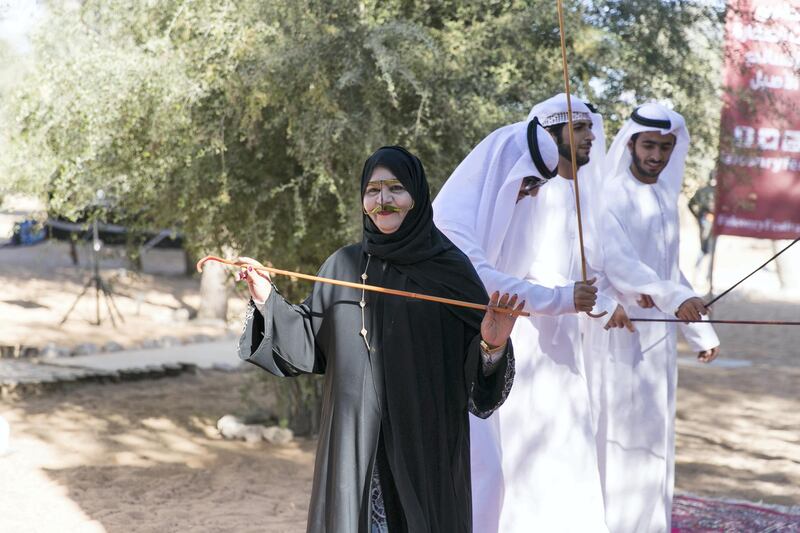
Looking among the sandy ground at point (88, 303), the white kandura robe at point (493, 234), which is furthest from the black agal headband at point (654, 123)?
the sandy ground at point (88, 303)

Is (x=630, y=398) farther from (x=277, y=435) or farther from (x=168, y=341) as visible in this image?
(x=168, y=341)

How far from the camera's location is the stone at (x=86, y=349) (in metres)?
12.3

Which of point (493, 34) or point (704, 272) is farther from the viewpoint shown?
point (704, 272)

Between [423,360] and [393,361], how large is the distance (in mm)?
89

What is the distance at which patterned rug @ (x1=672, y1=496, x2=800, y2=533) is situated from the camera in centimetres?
595

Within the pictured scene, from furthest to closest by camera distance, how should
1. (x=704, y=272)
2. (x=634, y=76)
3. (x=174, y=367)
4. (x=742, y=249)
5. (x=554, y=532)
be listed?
(x=742, y=249)
(x=704, y=272)
(x=174, y=367)
(x=634, y=76)
(x=554, y=532)

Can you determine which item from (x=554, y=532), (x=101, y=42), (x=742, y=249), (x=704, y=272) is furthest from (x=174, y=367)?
(x=742, y=249)

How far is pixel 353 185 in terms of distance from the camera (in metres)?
7.28

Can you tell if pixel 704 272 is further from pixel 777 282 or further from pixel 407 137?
pixel 407 137

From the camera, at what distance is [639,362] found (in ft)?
17.6

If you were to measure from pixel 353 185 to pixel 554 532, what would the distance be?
3377 millimetres

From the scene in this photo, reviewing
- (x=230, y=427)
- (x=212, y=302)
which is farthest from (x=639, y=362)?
(x=212, y=302)

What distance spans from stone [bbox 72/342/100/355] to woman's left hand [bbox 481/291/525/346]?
32.2 ft

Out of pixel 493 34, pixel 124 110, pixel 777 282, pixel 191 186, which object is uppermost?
pixel 493 34
